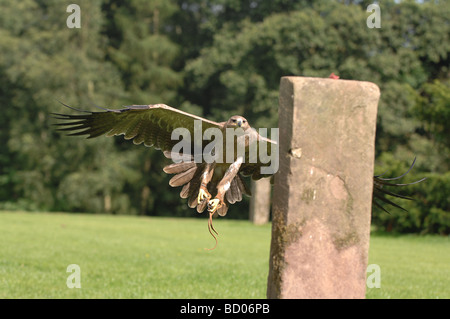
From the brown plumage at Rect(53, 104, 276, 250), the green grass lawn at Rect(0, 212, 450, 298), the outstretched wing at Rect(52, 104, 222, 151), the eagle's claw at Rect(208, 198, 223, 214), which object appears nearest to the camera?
the eagle's claw at Rect(208, 198, 223, 214)

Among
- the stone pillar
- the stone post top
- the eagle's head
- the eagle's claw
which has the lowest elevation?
the stone pillar

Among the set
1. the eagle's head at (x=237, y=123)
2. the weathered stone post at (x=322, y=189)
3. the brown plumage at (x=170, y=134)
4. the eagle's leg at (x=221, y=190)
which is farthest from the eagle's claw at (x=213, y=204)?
the eagle's head at (x=237, y=123)

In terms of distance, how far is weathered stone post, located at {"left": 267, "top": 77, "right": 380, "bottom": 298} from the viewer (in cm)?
303

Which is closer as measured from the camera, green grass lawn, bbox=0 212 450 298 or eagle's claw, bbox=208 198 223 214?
eagle's claw, bbox=208 198 223 214

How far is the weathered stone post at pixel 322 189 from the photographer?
303 centimetres

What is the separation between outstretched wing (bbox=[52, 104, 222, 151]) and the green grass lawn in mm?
2189

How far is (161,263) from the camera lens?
8.55 meters

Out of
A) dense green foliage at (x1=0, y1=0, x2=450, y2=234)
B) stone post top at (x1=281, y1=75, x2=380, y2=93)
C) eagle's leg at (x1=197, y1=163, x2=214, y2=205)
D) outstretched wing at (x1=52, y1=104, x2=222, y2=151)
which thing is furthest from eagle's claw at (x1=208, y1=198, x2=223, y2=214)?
dense green foliage at (x1=0, y1=0, x2=450, y2=234)

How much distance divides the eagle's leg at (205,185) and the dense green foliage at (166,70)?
12.8 meters

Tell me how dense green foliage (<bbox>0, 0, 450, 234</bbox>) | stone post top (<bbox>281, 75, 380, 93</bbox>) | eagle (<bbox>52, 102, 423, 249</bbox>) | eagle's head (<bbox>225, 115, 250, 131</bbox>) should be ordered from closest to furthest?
stone post top (<bbox>281, 75, 380, 93</bbox>)
eagle's head (<bbox>225, 115, 250, 131</bbox>)
eagle (<bbox>52, 102, 423, 249</bbox>)
dense green foliage (<bbox>0, 0, 450, 234</bbox>)

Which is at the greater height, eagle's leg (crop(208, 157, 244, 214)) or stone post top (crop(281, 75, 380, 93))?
stone post top (crop(281, 75, 380, 93))

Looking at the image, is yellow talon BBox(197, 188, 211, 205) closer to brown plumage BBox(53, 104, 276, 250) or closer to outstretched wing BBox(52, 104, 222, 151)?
brown plumage BBox(53, 104, 276, 250)

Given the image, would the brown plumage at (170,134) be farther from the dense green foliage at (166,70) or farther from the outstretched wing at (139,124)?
the dense green foliage at (166,70)
